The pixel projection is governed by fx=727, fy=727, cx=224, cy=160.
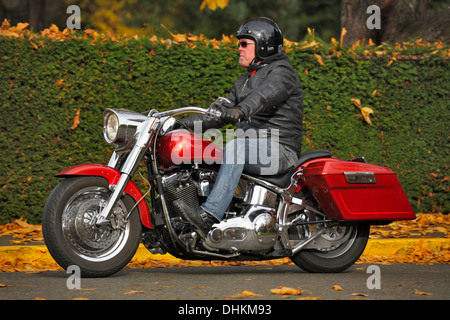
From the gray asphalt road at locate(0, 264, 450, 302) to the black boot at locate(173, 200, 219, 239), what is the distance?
404mm

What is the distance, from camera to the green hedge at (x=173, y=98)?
873 cm

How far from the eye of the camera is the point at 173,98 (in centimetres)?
912

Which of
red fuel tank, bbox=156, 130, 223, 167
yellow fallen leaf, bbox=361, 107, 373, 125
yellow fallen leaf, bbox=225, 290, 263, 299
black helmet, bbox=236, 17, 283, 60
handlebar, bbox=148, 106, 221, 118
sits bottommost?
yellow fallen leaf, bbox=225, 290, 263, 299

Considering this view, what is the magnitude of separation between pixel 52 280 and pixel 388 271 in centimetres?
287

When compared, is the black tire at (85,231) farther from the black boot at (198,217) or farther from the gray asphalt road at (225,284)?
the black boot at (198,217)

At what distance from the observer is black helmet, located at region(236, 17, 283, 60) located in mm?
6137

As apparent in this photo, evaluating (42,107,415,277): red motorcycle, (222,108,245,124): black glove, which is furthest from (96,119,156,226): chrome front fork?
(222,108,245,124): black glove

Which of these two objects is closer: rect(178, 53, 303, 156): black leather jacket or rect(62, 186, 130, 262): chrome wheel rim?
rect(62, 186, 130, 262): chrome wheel rim

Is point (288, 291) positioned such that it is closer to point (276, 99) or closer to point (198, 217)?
point (198, 217)

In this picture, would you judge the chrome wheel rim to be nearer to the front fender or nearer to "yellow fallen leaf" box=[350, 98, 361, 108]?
the front fender

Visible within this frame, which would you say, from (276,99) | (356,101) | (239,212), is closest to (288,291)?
(239,212)

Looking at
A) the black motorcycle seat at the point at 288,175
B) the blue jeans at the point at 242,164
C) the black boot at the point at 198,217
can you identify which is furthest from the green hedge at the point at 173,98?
the black boot at the point at 198,217

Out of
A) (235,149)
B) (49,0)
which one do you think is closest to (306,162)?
(235,149)

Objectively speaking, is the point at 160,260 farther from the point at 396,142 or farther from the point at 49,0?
the point at 49,0
